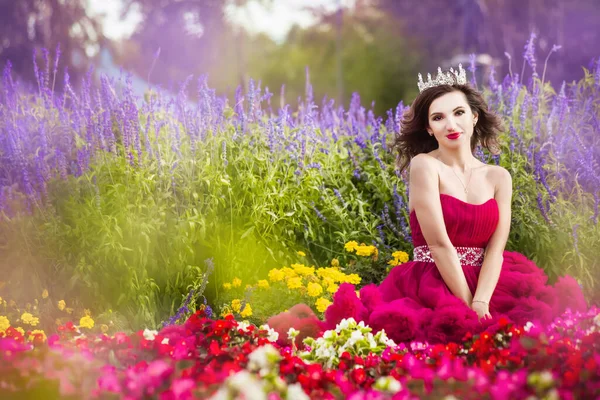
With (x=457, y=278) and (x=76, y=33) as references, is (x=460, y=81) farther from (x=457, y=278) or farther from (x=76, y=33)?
(x=76, y=33)

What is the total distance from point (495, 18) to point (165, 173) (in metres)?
16.3

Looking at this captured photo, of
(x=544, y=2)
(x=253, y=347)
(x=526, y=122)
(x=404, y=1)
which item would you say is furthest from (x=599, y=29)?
(x=253, y=347)

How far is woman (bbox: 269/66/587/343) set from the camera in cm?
273

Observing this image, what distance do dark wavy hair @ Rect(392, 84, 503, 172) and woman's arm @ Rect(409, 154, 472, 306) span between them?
361 millimetres

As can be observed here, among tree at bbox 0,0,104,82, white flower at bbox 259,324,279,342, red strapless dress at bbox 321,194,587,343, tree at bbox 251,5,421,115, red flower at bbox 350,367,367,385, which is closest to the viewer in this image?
red flower at bbox 350,367,367,385

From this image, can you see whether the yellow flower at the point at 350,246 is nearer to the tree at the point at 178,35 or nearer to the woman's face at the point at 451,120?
the woman's face at the point at 451,120

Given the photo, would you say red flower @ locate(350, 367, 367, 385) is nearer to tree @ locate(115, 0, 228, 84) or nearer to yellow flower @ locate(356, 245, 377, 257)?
yellow flower @ locate(356, 245, 377, 257)

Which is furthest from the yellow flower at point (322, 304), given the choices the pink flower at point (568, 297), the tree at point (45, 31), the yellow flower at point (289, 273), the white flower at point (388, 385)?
the tree at point (45, 31)

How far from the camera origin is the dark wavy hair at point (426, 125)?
3.19 meters

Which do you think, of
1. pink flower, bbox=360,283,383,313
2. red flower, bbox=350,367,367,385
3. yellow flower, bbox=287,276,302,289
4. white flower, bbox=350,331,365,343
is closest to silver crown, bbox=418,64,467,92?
pink flower, bbox=360,283,383,313

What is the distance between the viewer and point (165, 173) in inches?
153

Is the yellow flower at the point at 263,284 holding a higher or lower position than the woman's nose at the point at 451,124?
lower

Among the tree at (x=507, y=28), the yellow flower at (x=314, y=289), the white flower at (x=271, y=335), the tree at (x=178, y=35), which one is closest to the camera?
the white flower at (x=271, y=335)

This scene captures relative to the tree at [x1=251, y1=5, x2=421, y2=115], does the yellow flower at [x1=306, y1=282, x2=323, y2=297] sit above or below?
below
